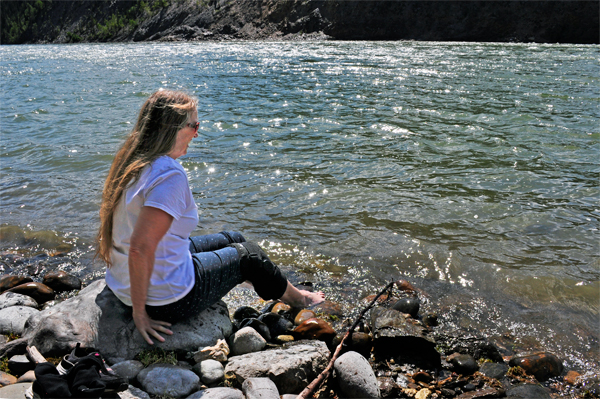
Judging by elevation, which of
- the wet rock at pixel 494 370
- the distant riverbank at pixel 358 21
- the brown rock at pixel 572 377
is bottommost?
the brown rock at pixel 572 377

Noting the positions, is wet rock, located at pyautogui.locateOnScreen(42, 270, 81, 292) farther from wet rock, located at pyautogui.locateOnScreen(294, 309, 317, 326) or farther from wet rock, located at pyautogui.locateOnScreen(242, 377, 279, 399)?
wet rock, located at pyautogui.locateOnScreen(242, 377, 279, 399)

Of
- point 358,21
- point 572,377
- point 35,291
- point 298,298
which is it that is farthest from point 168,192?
point 358,21

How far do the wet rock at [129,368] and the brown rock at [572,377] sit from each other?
11.1 feet

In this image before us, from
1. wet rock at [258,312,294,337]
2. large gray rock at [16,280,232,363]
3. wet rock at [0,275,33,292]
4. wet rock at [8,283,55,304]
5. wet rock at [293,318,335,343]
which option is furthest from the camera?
wet rock at [0,275,33,292]

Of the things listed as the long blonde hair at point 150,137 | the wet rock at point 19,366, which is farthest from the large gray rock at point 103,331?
the long blonde hair at point 150,137

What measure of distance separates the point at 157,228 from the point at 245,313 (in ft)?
6.19

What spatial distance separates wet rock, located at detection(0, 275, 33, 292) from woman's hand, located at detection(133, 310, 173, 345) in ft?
8.42

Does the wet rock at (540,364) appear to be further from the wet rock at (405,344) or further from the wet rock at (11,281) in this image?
the wet rock at (11,281)

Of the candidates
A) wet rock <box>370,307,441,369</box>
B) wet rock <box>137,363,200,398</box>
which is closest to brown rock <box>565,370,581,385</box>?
wet rock <box>370,307,441,369</box>

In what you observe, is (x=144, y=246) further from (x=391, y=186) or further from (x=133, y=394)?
(x=391, y=186)

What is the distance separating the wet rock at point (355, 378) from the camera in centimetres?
345

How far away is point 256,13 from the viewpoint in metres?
61.9

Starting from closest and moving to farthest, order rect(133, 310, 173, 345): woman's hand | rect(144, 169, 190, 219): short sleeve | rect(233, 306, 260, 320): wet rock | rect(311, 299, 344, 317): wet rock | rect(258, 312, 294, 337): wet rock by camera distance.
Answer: rect(144, 169, 190, 219): short sleeve, rect(133, 310, 173, 345): woman's hand, rect(258, 312, 294, 337): wet rock, rect(233, 306, 260, 320): wet rock, rect(311, 299, 344, 317): wet rock

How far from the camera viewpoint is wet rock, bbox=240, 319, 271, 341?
4.24 m
